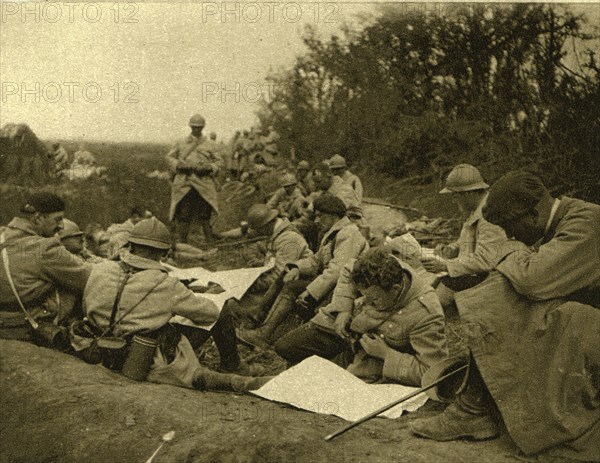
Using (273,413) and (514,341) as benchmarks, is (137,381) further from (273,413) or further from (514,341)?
(514,341)

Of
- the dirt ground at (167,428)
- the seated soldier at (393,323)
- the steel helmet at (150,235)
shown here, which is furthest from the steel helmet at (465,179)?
the steel helmet at (150,235)

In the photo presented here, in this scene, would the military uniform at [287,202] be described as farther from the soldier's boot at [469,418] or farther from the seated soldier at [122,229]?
the soldier's boot at [469,418]

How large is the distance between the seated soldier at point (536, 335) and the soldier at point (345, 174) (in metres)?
4.47

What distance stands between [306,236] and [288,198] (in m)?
1.95

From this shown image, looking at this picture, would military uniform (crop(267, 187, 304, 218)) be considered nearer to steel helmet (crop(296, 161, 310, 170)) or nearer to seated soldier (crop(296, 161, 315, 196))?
seated soldier (crop(296, 161, 315, 196))

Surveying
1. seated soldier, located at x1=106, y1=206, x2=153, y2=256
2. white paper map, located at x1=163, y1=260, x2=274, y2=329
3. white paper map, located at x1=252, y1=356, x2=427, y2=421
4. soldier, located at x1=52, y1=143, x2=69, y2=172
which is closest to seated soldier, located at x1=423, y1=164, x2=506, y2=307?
white paper map, located at x1=252, y1=356, x2=427, y2=421

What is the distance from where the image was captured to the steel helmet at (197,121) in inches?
255

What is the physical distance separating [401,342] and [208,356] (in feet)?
6.27

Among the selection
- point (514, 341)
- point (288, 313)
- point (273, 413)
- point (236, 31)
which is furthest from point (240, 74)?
point (514, 341)

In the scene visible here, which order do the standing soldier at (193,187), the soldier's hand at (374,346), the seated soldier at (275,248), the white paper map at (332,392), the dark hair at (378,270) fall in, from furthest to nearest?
1. the standing soldier at (193,187)
2. the seated soldier at (275,248)
3. the soldier's hand at (374,346)
4. the dark hair at (378,270)
5. the white paper map at (332,392)

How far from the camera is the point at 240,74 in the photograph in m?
6.04

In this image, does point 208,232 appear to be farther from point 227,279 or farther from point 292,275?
point 292,275

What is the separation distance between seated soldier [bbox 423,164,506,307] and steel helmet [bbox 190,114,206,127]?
278 centimetres

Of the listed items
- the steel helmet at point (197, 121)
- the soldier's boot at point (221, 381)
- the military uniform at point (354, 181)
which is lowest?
the soldier's boot at point (221, 381)
